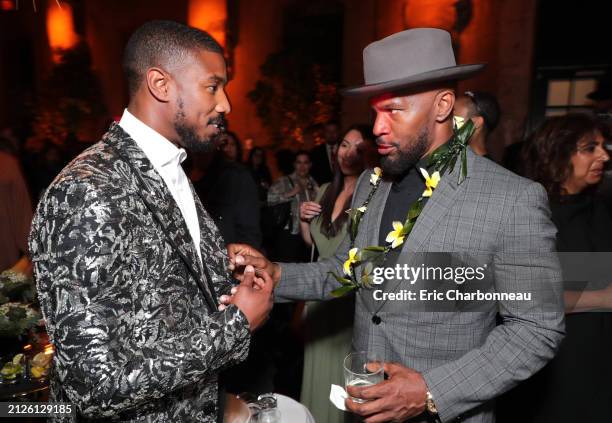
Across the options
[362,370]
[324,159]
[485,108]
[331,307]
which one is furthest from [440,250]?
[324,159]

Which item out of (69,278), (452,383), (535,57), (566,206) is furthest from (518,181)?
(535,57)

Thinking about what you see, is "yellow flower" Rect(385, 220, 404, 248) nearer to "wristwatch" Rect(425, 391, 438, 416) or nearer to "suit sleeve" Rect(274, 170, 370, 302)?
"suit sleeve" Rect(274, 170, 370, 302)

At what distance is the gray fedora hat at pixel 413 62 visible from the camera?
68.5 inches

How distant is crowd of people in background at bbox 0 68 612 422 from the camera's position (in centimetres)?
229

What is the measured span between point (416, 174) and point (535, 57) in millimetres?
6325

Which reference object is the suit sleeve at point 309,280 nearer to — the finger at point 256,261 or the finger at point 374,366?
the finger at point 256,261

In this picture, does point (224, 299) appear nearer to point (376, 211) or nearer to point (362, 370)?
point (362, 370)

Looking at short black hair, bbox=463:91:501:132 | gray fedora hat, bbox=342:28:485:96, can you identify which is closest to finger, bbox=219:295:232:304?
gray fedora hat, bbox=342:28:485:96

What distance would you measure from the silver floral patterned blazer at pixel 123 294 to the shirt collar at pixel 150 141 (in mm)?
42

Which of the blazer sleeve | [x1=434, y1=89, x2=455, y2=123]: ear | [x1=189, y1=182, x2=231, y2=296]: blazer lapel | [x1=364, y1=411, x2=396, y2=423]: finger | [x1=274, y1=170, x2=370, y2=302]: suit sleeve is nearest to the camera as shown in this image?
the blazer sleeve

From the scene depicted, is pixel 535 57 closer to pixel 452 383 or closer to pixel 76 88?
pixel 452 383

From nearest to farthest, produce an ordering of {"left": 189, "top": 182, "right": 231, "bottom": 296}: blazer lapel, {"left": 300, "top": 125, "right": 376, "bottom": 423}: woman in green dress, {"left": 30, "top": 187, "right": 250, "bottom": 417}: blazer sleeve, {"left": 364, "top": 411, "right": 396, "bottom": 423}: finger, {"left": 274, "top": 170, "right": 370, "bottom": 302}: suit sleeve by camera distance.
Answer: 1. {"left": 30, "top": 187, "right": 250, "bottom": 417}: blazer sleeve
2. {"left": 364, "top": 411, "right": 396, "bottom": 423}: finger
3. {"left": 189, "top": 182, "right": 231, "bottom": 296}: blazer lapel
4. {"left": 274, "top": 170, "right": 370, "bottom": 302}: suit sleeve
5. {"left": 300, "top": 125, "right": 376, "bottom": 423}: woman in green dress

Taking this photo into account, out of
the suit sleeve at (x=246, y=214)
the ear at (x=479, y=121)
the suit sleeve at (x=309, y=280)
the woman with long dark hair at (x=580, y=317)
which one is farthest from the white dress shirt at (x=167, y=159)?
the ear at (x=479, y=121)

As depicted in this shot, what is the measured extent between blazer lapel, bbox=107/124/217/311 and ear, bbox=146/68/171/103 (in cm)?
16
